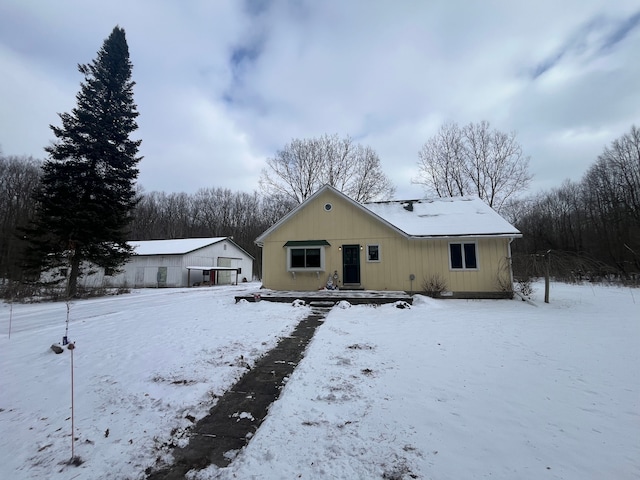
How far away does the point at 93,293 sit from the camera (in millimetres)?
16641

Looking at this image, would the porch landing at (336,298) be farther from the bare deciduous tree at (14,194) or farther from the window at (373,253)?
the bare deciduous tree at (14,194)

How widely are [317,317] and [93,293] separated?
1463 cm

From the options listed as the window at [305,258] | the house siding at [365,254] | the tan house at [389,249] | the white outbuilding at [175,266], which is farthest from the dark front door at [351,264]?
the white outbuilding at [175,266]

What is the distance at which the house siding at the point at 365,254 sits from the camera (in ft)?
43.0

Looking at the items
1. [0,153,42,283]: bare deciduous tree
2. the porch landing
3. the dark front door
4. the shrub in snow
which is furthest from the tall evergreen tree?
the shrub in snow

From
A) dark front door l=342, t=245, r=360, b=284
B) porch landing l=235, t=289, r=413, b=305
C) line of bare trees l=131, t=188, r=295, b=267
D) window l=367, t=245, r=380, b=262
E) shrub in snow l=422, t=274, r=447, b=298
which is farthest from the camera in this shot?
line of bare trees l=131, t=188, r=295, b=267

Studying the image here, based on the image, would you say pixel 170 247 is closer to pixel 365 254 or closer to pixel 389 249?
pixel 365 254

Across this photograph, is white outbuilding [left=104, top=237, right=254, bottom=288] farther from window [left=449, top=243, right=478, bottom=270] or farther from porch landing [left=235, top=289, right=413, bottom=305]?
window [left=449, top=243, right=478, bottom=270]

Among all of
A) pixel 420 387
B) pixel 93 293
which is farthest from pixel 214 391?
pixel 93 293

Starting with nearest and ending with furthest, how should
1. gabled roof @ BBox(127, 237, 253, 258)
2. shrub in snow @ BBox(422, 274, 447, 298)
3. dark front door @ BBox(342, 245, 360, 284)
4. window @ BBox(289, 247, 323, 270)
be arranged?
shrub in snow @ BBox(422, 274, 447, 298)
dark front door @ BBox(342, 245, 360, 284)
window @ BBox(289, 247, 323, 270)
gabled roof @ BBox(127, 237, 253, 258)

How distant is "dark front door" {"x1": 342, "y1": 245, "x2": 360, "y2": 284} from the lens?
555 inches

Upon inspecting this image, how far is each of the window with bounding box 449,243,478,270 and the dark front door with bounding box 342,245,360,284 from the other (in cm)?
423

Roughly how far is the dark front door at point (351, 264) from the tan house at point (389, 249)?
5cm

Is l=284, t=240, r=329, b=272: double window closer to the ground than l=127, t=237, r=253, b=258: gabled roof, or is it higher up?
closer to the ground
